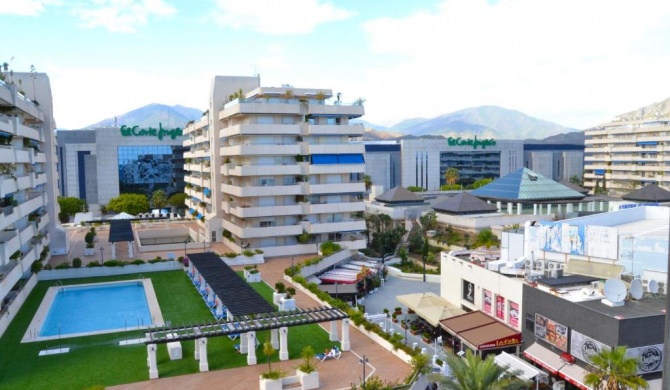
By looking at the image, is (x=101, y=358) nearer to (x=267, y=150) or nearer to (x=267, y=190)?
(x=267, y=190)

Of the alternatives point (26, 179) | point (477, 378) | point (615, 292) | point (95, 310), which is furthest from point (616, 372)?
point (26, 179)

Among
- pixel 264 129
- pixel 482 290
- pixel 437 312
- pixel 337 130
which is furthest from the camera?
pixel 337 130

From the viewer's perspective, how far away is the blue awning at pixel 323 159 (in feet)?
188

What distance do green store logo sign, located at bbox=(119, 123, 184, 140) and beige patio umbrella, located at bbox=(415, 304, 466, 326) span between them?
312 feet

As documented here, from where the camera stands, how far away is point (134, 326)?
116ft

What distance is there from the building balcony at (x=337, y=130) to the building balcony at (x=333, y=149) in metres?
1.23

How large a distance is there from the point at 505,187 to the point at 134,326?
221 ft

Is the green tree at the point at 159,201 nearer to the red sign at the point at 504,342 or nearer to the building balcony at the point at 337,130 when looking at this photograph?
the building balcony at the point at 337,130

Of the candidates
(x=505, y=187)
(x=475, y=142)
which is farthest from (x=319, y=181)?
(x=475, y=142)

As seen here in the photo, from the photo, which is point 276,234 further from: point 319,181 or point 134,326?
point 134,326

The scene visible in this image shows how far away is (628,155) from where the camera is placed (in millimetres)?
120938

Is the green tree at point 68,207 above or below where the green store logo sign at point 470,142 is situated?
below

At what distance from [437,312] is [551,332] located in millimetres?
9396

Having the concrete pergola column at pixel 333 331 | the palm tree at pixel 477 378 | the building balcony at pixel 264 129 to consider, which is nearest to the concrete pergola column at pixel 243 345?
the concrete pergola column at pixel 333 331
